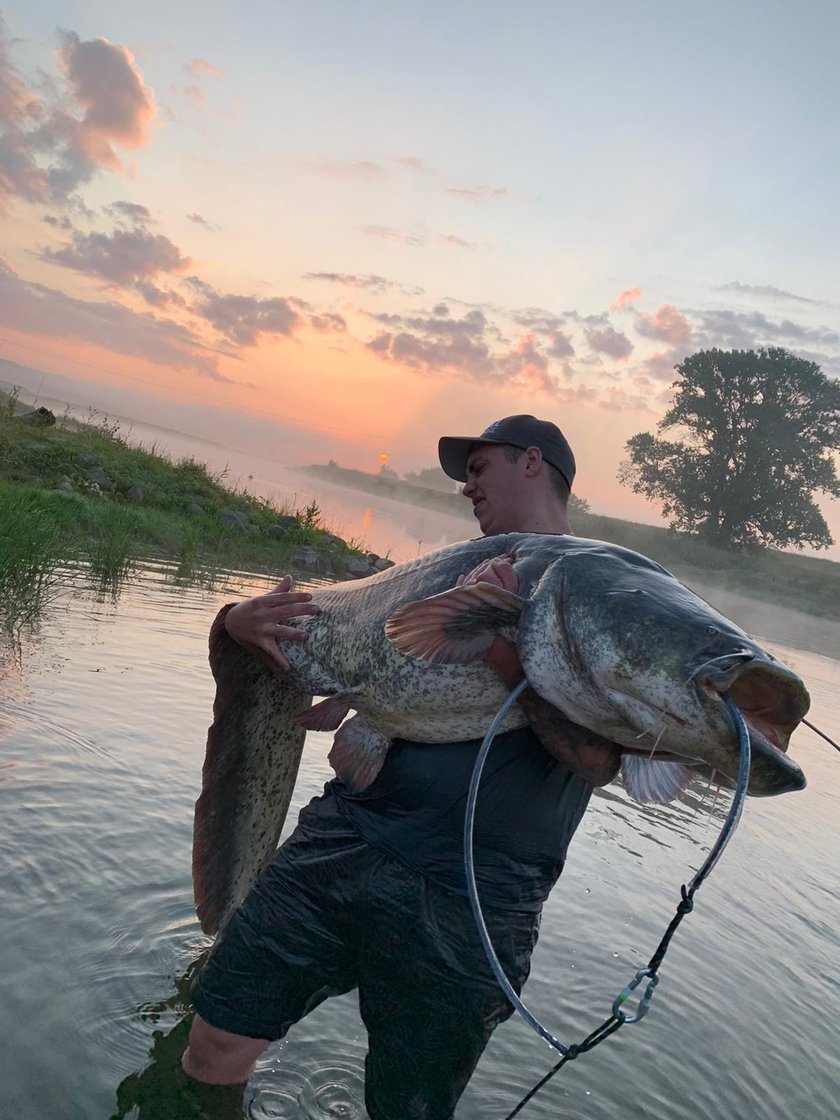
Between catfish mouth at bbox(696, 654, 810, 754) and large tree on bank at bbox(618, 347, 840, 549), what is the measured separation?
1524 inches

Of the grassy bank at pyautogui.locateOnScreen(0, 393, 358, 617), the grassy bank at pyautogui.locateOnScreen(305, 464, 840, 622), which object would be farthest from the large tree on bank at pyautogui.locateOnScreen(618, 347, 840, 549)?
the grassy bank at pyautogui.locateOnScreen(0, 393, 358, 617)

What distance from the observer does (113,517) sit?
1227 centimetres

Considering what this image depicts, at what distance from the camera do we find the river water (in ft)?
9.63

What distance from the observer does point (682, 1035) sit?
12.5 feet

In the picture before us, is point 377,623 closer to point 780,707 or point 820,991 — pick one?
point 780,707

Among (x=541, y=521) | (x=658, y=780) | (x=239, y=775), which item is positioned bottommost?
(x=239, y=775)

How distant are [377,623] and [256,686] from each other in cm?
78

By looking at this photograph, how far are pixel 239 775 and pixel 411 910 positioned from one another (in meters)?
1.10

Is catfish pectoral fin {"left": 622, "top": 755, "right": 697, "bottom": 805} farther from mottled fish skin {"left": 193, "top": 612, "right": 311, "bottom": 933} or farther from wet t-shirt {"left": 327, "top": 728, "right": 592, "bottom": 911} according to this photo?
mottled fish skin {"left": 193, "top": 612, "right": 311, "bottom": 933}

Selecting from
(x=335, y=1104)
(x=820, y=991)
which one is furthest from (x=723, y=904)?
(x=335, y=1104)

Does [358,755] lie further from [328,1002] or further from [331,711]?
[328,1002]

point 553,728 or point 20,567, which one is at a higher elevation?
point 553,728

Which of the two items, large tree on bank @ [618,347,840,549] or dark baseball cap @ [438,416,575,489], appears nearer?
dark baseball cap @ [438,416,575,489]

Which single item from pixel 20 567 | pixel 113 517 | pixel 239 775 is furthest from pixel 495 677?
pixel 113 517
